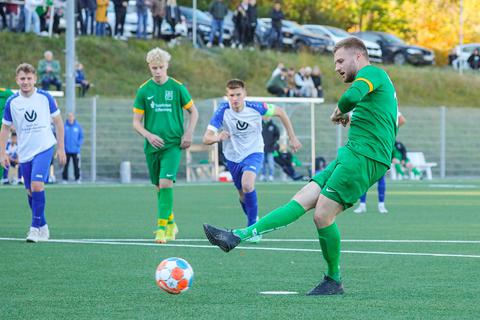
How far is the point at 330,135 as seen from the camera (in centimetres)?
3878

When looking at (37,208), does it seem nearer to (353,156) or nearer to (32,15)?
(353,156)

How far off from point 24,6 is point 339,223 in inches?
981

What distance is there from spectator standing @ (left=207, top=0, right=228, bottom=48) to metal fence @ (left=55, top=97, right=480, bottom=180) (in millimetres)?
5588

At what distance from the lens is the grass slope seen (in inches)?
1647

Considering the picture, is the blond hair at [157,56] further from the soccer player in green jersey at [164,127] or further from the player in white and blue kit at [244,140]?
the player in white and blue kit at [244,140]

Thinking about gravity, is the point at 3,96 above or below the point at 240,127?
above

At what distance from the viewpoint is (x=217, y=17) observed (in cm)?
4441

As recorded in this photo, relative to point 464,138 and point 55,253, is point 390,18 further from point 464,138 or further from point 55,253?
point 55,253

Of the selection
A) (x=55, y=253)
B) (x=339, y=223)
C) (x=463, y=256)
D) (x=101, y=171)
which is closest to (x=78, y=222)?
(x=339, y=223)

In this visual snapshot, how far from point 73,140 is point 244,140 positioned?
17.8 m

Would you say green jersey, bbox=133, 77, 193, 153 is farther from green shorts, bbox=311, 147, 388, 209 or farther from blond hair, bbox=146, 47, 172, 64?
green shorts, bbox=311, 147, 388, 209

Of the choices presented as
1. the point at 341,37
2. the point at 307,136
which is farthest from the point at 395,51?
the point at 307,136

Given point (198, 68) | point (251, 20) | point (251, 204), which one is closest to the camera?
point (251, 204)

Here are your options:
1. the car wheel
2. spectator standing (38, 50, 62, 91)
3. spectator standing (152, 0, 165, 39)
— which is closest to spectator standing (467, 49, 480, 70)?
the car wheel
